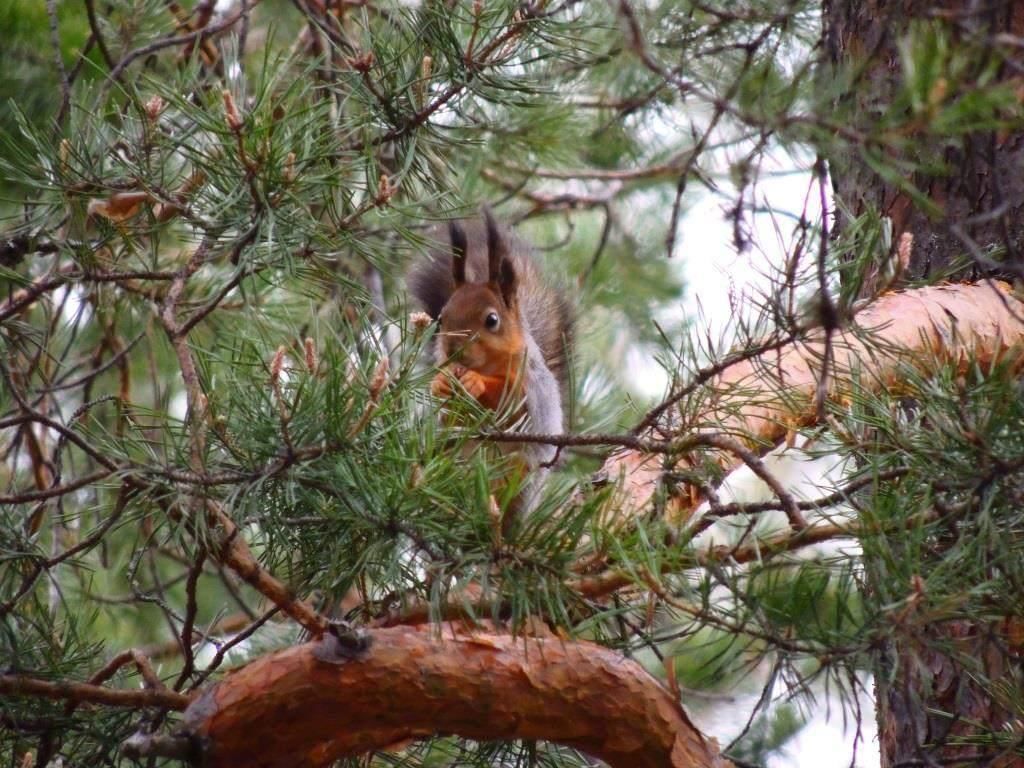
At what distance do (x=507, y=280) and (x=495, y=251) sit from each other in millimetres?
89

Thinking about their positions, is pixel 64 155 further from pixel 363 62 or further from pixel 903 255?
pixel 903 255

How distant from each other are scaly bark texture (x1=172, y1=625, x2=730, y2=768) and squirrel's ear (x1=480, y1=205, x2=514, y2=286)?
0.86 metres

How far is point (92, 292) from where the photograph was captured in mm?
1414

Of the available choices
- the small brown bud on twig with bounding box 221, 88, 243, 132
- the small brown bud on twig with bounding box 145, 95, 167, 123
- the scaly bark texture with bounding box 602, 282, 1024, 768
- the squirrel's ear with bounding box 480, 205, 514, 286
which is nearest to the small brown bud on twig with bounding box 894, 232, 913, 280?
the scaly bark texture with bounding box 602, 282, 1024, 768

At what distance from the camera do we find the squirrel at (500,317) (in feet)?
6.06

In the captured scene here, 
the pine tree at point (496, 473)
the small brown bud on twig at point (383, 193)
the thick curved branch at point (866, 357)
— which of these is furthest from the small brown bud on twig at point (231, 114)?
the thick curved branch at point (866, 357)

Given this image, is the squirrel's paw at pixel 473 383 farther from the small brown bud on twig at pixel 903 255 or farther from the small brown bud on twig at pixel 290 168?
the small brown bud on twig at pixel 903 255

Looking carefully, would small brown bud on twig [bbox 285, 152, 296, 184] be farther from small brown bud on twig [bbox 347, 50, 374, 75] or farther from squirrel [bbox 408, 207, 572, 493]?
squirrel [bbox 408, 207, 572, 493]

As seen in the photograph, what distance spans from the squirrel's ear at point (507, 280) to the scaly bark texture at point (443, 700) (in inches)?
38.9

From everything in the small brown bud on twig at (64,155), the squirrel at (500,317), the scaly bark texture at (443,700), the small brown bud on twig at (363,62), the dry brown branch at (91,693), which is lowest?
the scaly bark texture at (443,700)

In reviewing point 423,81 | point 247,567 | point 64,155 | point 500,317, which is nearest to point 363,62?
point 423,81

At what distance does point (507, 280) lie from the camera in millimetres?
1943

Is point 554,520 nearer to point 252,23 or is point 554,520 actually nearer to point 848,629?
point 848,629

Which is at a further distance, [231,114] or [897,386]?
[897,386]
